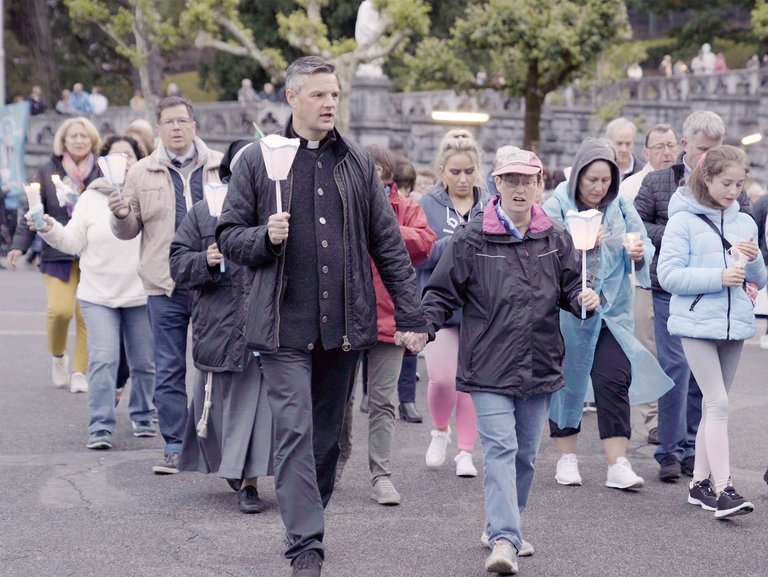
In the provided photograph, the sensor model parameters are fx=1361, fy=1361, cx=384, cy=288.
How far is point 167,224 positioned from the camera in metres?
7.79

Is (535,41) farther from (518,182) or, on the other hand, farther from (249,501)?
(518,182)

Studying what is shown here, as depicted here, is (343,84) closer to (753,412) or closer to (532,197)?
(753,412)

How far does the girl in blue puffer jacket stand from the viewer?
660 centimetres

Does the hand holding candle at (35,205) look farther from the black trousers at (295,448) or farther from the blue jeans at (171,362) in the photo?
Answer: the black trousers at (295,448)

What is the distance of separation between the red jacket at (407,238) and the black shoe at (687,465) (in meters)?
1.88

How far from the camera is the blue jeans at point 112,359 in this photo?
8.33 m

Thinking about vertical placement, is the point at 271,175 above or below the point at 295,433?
above

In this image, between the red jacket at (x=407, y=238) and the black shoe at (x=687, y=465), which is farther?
the black shoe at (x=687, y=465)

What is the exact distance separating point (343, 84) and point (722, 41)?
100.0 feet

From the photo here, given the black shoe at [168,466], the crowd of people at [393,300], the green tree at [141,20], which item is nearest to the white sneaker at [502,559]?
the crowd of people at [393,300]

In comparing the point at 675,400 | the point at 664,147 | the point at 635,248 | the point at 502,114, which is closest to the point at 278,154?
the point at 635,248

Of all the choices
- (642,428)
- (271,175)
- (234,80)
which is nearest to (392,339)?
(271,175)

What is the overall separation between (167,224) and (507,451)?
2942 millimetres

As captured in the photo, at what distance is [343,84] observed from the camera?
28.1 m
